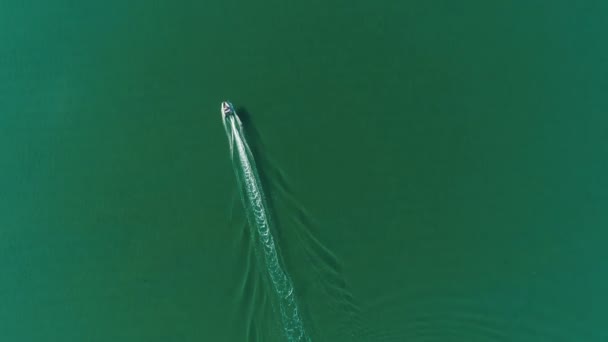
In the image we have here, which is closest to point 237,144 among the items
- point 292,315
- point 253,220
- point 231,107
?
point 231,107

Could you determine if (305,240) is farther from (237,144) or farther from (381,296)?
(237,144)

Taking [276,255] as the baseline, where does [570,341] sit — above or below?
below

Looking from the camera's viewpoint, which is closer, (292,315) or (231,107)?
(292,315)

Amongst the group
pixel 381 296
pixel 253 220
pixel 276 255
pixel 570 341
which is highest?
pixel 253 220

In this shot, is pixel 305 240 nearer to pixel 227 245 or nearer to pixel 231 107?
pixel 227 245

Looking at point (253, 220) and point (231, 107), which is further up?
point (231, 107)

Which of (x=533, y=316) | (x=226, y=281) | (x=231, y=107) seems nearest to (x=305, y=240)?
(x=226, y=281)
